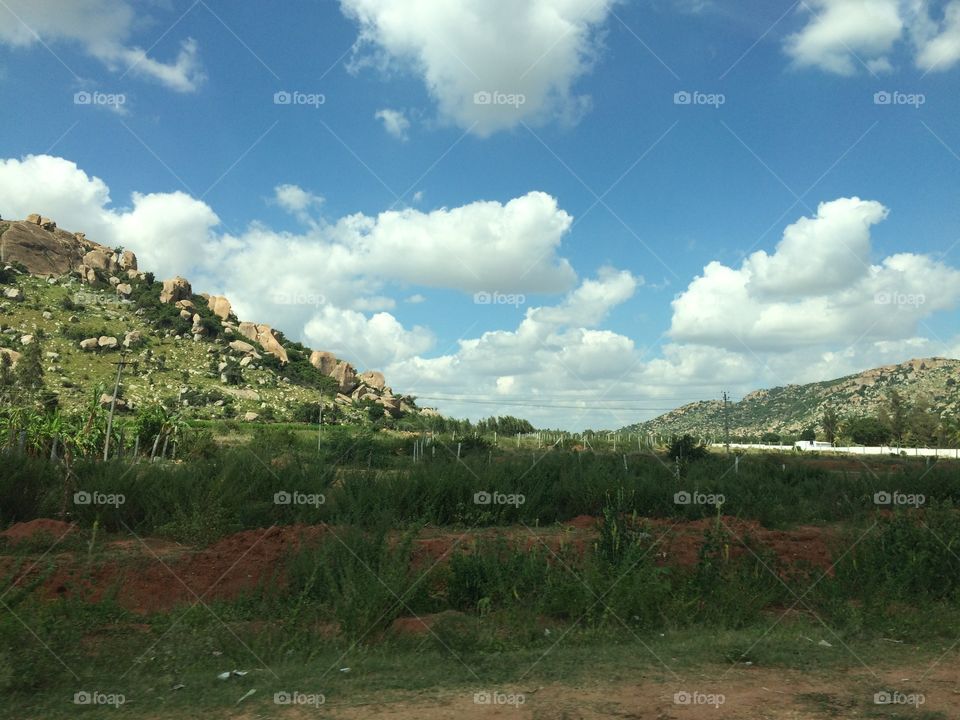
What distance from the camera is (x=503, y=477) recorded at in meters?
19.0

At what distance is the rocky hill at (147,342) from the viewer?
245ft

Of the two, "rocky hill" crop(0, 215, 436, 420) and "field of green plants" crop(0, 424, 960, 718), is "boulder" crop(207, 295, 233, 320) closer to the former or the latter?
"rocky hill" crop(0, 215, 436, 420)

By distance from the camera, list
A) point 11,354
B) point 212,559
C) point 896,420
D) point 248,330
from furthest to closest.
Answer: point 248,330 < point 896,420 < point 11,354 < point 212,559

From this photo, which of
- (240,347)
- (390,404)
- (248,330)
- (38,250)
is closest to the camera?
(240,347)

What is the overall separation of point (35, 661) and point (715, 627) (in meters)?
7.22

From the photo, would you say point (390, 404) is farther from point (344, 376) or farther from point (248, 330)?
point (248, 330)

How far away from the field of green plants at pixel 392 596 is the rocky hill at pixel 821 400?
421 feet

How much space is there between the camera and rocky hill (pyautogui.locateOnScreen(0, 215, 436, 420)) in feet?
245

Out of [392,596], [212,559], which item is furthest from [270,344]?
[392,596]

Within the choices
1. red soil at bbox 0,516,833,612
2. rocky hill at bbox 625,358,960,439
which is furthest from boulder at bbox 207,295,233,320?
red soil at bbox 0,516,833,612

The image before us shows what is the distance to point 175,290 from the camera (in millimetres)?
109750

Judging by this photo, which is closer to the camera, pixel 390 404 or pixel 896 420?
pixel 896 420

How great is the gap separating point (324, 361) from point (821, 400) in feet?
375

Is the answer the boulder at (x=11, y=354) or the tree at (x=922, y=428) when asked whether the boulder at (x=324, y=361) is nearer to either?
the boulder at (x=11, y=354)
